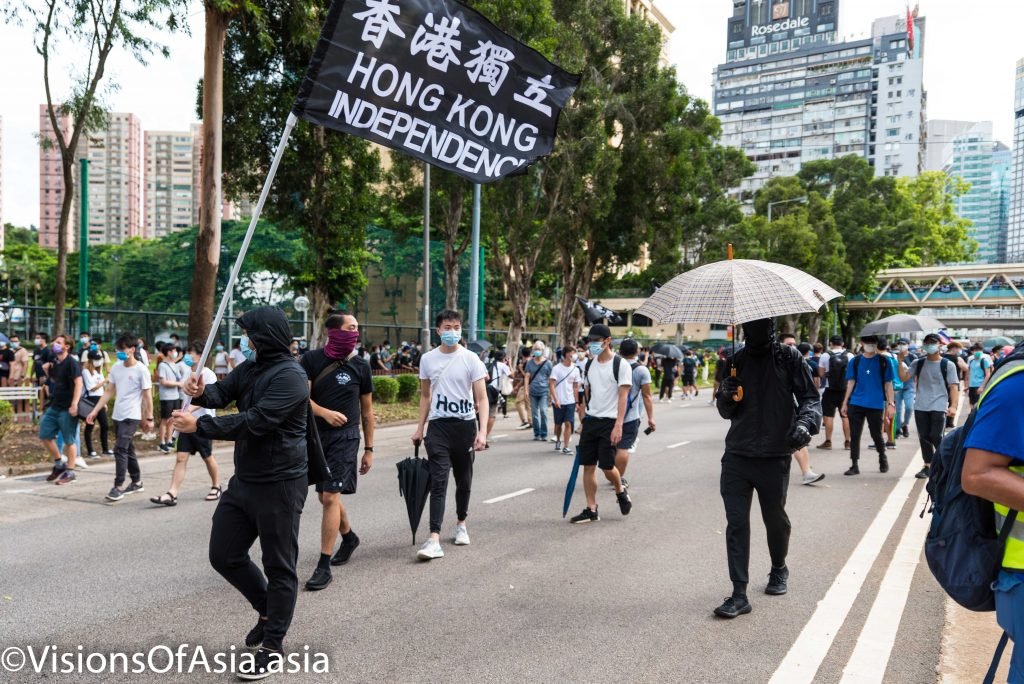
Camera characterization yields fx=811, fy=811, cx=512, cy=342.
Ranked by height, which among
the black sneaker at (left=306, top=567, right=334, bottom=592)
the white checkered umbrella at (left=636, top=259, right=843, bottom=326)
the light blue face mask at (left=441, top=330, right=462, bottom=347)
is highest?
the white checkered umbrella at (left=636, top=259, right=843, bottom=326)

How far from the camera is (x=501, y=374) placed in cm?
1638

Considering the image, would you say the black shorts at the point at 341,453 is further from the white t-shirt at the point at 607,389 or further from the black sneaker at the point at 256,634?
the white t-shirt at the point at 607,389

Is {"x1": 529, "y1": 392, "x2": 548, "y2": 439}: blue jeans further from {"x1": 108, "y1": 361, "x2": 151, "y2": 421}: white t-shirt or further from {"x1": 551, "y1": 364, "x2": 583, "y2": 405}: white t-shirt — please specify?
{"x1": 108, "y1": 361, "x2": 151, "y2": 421}: white t-shirt

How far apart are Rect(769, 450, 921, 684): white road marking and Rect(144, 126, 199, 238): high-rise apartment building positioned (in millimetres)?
153234

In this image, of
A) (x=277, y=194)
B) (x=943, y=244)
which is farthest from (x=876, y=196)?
(x=277, y=194)

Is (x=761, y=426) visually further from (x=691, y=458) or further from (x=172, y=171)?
(x=172, y=171)

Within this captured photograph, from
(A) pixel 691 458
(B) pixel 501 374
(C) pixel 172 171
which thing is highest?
(C) pixel 172 171

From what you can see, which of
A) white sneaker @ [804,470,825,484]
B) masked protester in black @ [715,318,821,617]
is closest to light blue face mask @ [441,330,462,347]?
masked protester in black @ [715,318,821,617]

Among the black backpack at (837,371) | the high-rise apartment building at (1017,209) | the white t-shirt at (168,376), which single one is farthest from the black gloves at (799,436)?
the high-rise apartment building at (1017,209)

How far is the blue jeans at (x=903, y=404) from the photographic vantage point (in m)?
14.8

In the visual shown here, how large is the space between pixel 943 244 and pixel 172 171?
444ft

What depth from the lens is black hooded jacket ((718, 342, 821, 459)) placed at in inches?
202

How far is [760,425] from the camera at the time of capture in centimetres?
516

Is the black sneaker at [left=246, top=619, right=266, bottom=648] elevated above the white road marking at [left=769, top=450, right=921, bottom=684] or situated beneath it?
elevated above
